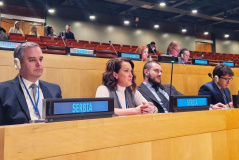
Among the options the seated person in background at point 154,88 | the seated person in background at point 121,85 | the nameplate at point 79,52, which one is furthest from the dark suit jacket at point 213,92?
the nameplate at point 79,52

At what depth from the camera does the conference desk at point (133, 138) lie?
0.33 meters

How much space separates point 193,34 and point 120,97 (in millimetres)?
5960

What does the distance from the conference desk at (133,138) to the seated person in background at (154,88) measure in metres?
0.54

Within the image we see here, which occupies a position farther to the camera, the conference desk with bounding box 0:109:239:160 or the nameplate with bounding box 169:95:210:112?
the nameplate with bounding box 169:95:210:112

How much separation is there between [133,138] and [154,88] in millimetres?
811

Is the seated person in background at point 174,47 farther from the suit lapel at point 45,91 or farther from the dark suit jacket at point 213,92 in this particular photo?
the suit lapel at point 45,91

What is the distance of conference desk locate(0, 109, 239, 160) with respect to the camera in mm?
330

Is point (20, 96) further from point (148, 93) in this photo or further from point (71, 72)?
point (148, 93)

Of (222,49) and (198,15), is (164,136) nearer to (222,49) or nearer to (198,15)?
(198,15)

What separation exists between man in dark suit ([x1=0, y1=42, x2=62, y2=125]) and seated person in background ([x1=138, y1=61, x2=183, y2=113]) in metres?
0.47

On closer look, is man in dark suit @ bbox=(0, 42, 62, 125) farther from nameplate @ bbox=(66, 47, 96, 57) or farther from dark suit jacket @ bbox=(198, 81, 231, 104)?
dark suit jacket @ bbox=(198, 81, 231, 104)

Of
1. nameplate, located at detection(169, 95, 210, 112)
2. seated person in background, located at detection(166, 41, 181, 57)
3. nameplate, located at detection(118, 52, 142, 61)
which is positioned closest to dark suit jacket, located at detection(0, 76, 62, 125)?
nameplate, located at detection(169, 95, 210, 112)

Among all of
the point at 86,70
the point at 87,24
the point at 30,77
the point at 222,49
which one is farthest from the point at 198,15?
the point at 30,77

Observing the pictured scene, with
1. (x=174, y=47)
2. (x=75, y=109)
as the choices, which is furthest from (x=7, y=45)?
(x=174, y=47)
